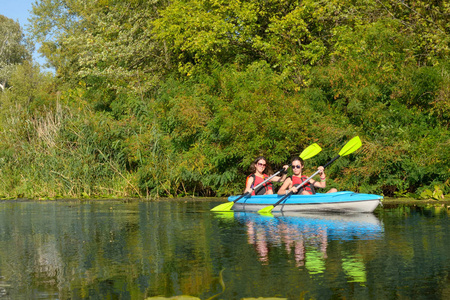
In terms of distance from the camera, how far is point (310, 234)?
33.9 feet

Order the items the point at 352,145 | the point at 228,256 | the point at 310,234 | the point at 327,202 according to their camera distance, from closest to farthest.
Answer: the point at 228,256 → the point at 310,234 → the point at 327,202 → the point at 352,145

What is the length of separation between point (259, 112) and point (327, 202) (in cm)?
504

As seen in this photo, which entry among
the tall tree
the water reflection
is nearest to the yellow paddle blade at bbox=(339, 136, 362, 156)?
the water reflection

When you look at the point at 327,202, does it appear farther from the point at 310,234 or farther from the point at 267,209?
the point at 310,234

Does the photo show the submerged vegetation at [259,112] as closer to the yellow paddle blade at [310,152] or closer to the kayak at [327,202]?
the yellow paddle blade at [310,152]

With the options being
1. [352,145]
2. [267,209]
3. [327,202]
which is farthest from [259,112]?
[327,202]

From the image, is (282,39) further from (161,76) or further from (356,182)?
(356,182)

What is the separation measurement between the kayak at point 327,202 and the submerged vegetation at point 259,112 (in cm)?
370

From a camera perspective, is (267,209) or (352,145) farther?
(352,145)

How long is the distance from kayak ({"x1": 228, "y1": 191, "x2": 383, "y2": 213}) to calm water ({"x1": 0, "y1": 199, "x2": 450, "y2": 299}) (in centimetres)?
34

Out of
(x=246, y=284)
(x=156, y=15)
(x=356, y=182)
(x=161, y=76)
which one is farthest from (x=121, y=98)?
(x=246, y=284)

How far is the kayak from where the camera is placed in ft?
44.0

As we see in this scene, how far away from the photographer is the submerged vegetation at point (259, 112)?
1797 cm

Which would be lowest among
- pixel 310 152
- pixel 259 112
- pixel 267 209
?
pixel 267 209
